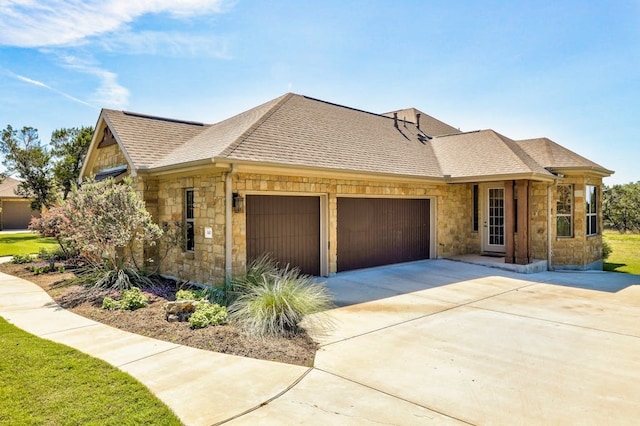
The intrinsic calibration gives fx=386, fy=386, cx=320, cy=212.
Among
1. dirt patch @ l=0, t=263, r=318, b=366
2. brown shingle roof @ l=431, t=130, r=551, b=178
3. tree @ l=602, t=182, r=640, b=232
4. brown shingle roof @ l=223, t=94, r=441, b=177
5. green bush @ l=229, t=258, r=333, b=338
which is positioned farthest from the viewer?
tree @ l=602, t=182, r=640, b=232

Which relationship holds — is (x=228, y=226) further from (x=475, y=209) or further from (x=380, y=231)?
(x=475, y=209)

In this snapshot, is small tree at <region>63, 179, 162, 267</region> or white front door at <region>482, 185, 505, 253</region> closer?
small tree at <region>63, 179, 162, 267</region>

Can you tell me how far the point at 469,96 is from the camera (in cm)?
1655

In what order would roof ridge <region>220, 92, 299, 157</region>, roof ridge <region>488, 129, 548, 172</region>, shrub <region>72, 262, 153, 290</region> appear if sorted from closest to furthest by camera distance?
roof ridge <region>220, 92, 299, 157</region>, shrub <region>72, 262, 153, 290</region>, roof ridge <region>488, 129, 548, 172</region>

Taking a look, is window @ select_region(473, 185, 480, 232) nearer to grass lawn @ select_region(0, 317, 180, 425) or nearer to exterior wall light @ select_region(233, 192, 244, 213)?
exterior wall light @ select_region(233, 192, 244, 213)

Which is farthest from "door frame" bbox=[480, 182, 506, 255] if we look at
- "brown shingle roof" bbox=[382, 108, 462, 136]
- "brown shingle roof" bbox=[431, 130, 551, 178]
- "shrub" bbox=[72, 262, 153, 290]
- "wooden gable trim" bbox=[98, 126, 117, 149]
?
"wooden gable trim" bbox=[98, 126, 117, 149]

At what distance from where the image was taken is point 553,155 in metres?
13.9

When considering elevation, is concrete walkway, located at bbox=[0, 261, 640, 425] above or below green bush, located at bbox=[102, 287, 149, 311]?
below

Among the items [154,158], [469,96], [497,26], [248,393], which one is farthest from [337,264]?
[469,96]

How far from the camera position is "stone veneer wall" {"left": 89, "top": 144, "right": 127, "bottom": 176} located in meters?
12.6

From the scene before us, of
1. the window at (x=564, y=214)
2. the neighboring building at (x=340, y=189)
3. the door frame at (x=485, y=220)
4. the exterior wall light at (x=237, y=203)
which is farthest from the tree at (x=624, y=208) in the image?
the exterior wall light at (x=237, y=203)

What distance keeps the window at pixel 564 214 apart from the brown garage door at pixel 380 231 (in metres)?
4.32

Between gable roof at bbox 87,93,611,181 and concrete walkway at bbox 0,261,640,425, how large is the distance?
156 inches

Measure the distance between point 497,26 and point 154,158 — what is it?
10895 mm
